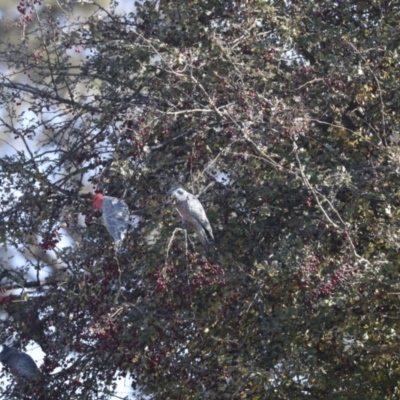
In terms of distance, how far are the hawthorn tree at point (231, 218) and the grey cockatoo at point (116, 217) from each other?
12 centimetres

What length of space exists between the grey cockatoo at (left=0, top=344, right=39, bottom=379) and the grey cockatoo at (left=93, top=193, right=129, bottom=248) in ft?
3.20

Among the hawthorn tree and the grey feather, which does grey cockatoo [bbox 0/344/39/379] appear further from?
the grey feather

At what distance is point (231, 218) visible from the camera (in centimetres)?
501

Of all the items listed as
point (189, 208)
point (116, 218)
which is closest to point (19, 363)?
point (116, 218)

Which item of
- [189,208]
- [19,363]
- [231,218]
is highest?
[231,218]

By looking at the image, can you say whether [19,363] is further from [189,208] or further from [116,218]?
[189,208]

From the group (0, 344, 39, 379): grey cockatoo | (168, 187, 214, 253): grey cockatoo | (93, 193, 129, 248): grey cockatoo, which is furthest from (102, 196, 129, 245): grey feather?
(0, 344, 39, 379): grey cockatoo

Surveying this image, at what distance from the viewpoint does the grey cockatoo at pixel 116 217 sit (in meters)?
4.38

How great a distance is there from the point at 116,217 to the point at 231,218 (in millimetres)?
851

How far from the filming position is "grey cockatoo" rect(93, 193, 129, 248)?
14.4 ft

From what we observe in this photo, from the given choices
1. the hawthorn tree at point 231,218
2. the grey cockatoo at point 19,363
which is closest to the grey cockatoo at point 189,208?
the hawthorn tree at point 231,218

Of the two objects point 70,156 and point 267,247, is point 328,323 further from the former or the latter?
point 70,156

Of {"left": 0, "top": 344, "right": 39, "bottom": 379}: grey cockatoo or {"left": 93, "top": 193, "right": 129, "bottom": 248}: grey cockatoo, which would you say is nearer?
{"left": 93, "top": 193, "right": 129, "bottom": 248}: grey cockatoo

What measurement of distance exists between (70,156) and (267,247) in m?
1.24
